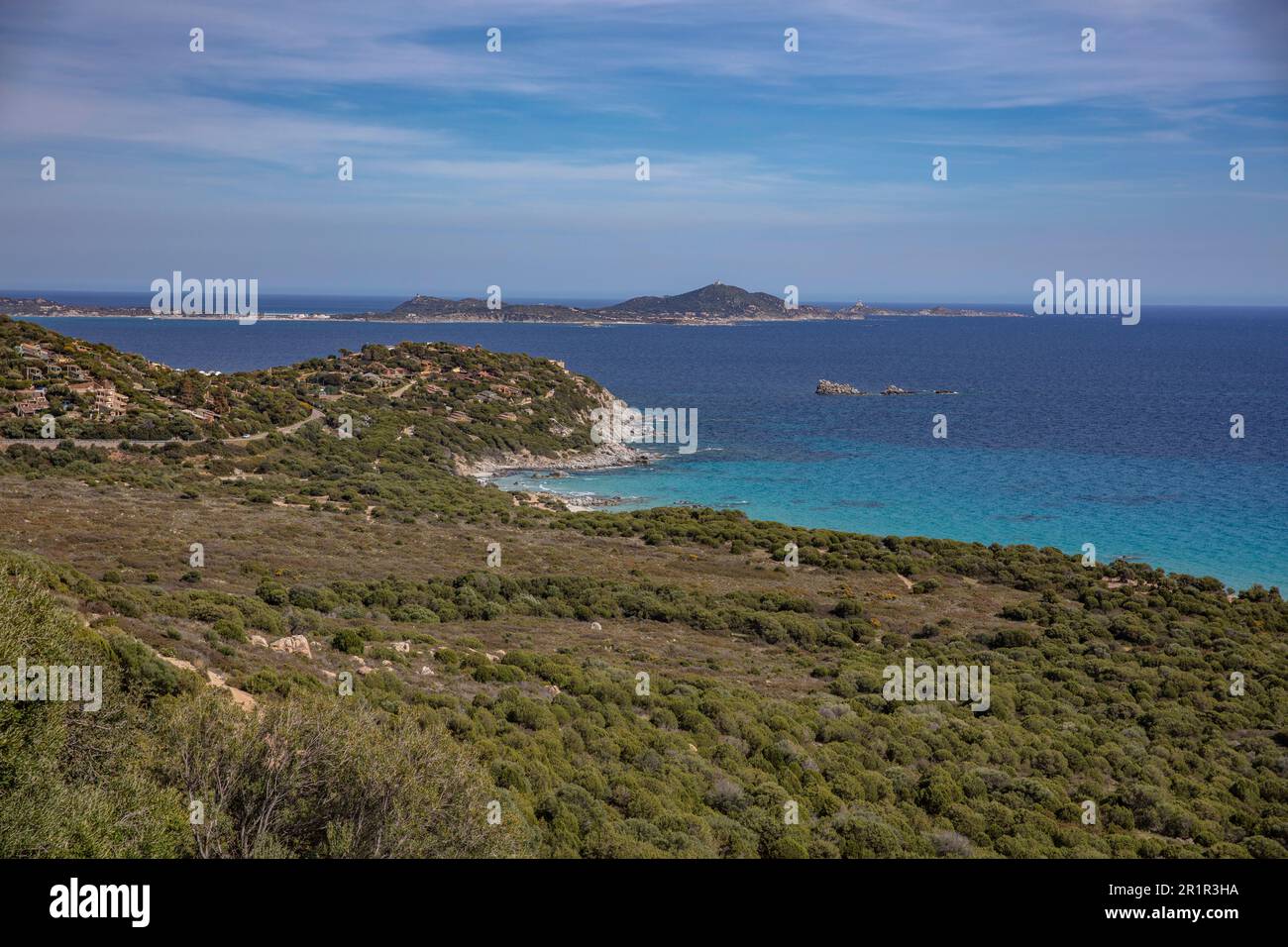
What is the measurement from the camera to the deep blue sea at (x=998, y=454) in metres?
45.8

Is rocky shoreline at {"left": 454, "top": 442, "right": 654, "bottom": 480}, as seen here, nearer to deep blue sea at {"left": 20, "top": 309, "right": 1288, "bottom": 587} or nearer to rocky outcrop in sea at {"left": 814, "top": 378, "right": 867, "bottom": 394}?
deep blue sea at {"left": 20, "top": 309, "right": 1288, "bottom": 587}

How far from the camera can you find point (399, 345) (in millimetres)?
80312

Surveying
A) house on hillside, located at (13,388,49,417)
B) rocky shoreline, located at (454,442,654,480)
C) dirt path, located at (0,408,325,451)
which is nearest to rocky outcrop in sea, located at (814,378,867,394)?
rocky shoreline, located at (454,442,654,480)

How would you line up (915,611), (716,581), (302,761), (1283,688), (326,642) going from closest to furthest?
(302,761)
(326,642)
(1283,688)
(915,611)
(716,581)

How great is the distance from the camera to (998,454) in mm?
66938

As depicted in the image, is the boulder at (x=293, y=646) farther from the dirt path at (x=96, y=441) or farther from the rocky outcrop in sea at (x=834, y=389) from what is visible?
the rocky outcrop in sea at (x=834, y=389)

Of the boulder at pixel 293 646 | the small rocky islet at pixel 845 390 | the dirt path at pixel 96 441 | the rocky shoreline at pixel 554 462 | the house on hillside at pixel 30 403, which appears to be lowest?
the boulder at pixel 293 646

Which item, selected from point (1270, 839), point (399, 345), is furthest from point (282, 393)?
point (1270, 839)

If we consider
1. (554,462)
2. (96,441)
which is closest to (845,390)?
(554,462)

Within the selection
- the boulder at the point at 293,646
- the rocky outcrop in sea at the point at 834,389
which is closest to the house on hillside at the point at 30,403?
the boulder at the point at 293,646

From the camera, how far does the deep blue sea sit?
45.8 meters

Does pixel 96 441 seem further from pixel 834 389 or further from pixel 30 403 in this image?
pixel 834 389
